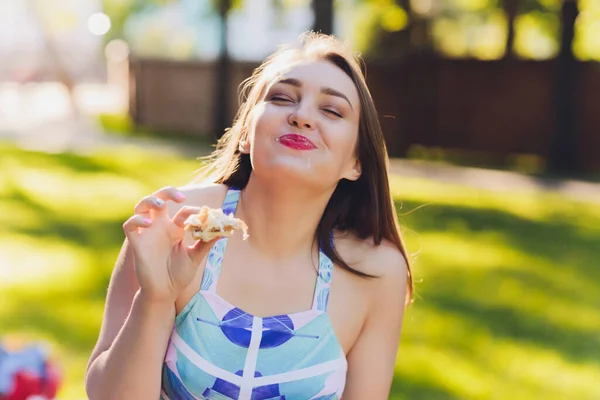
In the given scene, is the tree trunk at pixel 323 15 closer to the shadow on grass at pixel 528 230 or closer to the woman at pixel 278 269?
the shadow on grass at pixel 528 230

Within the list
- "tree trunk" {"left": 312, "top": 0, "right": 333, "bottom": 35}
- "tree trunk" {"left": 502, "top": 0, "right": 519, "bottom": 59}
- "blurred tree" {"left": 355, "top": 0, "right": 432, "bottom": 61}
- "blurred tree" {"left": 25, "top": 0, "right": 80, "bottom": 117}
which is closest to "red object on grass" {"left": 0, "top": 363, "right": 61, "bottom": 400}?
"tree trunk" {"left": 312, "top": 0, "right": 333, "bottom": 35}

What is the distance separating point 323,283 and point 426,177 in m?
10.7

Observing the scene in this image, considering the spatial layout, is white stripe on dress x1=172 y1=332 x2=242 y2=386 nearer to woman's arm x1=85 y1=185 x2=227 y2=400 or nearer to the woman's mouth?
woman's arm x1=85 y1=185 x2=227 y2=400

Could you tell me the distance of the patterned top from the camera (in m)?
2.10

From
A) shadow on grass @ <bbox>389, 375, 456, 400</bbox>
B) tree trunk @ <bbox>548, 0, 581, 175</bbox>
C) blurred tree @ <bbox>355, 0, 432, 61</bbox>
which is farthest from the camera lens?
A: blurred tree @ <bbox>355, 0, 432, 61</bbox>

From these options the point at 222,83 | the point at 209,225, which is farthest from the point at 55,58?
the point at 209,225

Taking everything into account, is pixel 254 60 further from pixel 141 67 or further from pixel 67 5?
pixel 67 5

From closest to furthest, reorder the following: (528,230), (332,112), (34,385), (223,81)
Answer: (332,112), (34,385), (528,230), (223,81)

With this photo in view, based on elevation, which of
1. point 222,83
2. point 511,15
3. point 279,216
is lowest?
point 222,83

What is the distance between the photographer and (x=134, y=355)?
202 centimetres

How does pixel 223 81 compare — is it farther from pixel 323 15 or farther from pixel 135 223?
pixel 135 223

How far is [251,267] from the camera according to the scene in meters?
2.27

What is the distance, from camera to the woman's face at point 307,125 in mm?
2127

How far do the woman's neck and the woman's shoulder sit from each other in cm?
Answer: 10
